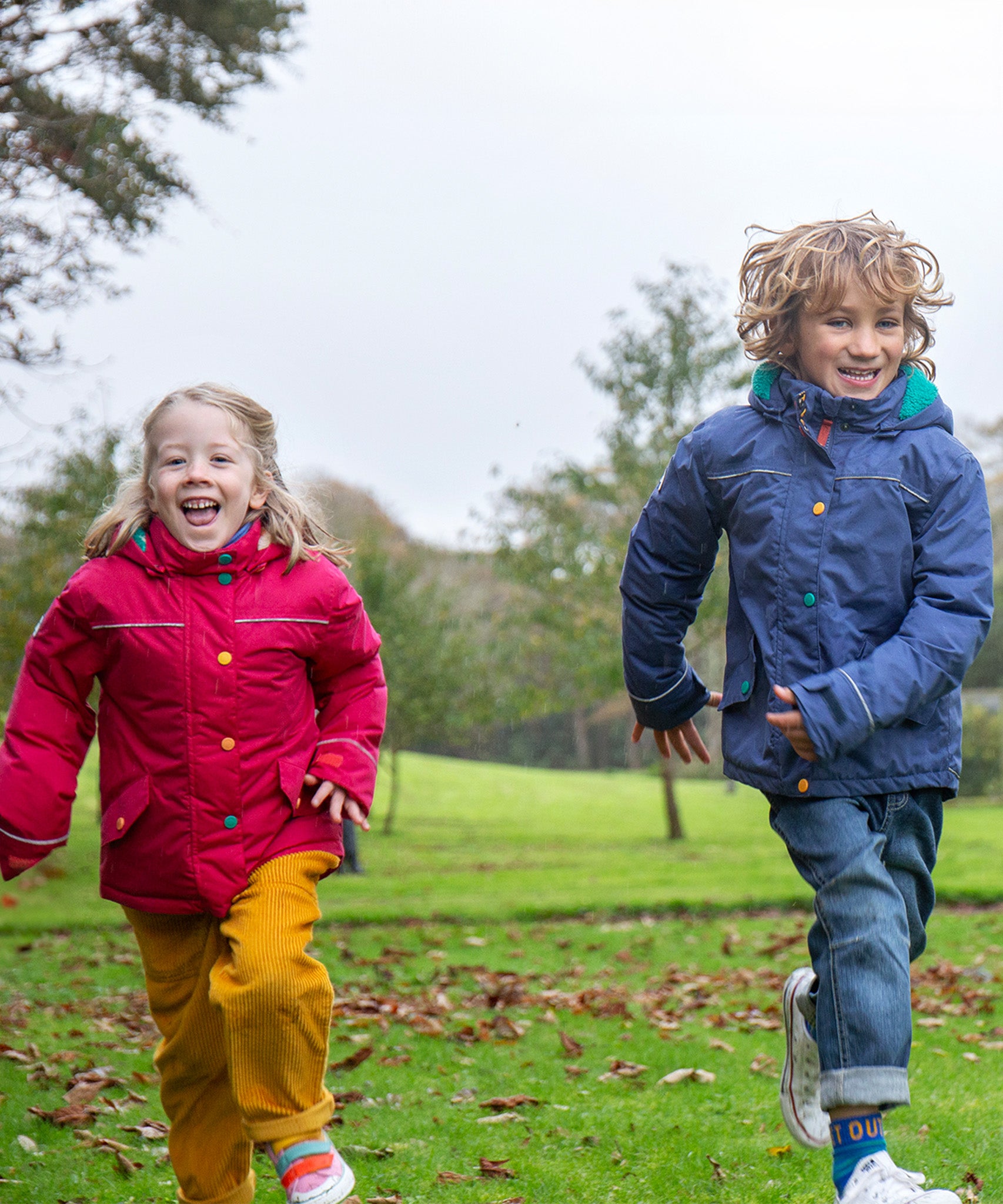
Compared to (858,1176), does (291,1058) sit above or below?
above

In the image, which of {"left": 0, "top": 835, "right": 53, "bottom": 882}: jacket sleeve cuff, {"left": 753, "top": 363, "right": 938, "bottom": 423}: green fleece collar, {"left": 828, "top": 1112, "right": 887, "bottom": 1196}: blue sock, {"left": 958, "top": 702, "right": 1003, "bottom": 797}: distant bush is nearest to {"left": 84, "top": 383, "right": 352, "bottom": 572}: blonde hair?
{"left": 0, "top": 835, "right": 53, "bottom": 882}: jacket sleeve cuff

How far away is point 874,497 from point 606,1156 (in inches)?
92.6

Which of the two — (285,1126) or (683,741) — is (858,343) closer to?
(683,741)

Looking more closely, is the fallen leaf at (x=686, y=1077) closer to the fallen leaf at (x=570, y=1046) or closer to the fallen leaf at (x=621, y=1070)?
the fallen leaf at (x=621, y=1070)

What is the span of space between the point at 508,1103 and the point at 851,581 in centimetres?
277

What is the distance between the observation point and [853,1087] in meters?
2.86

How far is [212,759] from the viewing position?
3111mm

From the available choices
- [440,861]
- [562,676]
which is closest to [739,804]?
[562,676]

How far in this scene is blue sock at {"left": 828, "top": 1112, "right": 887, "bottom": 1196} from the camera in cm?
285

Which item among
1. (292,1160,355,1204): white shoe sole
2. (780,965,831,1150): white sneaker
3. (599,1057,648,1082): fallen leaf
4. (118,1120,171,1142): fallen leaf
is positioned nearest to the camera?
(292,1160,355,1204): white shoe sole

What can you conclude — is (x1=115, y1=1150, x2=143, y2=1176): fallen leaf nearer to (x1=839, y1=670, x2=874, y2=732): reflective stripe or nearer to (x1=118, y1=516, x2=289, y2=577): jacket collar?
(x1=118, y1=516, x2=289, y2=577): jacket collar

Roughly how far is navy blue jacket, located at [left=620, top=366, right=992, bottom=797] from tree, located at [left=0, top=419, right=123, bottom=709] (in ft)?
51.5

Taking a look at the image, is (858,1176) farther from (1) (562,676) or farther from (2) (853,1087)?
(1) (562,676)

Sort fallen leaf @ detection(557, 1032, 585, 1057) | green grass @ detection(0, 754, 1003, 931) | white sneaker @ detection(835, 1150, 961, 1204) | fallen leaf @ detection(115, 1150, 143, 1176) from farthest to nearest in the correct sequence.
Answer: green grass @ detection(0, 754, 1003, 931) < fallen leaf @ detection(557, 1032, 585, 1057) < fallen leaf @ detection(115, 1150, 143, 1176) < white sneaker @ detection(835, 1150, 961, 1204)
